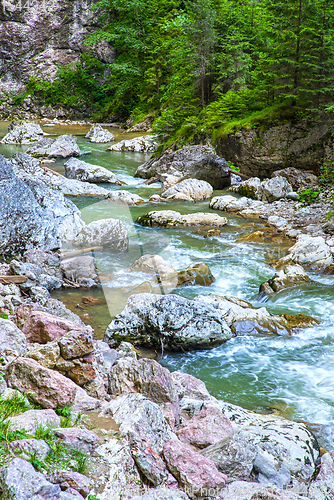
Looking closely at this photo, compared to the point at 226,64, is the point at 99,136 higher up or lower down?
lower down

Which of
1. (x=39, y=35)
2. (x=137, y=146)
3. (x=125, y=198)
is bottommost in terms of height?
(x=125, y=198)

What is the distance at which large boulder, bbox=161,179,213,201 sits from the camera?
551 inches

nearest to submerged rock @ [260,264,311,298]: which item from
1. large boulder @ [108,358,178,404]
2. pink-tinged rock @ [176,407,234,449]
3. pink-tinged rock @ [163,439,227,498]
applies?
large boulder @ [108,358,178,404]

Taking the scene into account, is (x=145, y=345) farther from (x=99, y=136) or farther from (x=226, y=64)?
(x=99, y=136)

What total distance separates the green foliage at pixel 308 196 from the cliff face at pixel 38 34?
3649 centimetres

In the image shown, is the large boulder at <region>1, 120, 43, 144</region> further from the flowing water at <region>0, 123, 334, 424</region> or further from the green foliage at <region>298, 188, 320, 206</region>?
the green foliage at <region>298, 188, 320, 206</region>

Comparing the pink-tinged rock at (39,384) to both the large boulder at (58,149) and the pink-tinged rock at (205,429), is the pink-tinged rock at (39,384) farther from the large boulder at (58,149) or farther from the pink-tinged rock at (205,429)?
the large boulder at (58,149)

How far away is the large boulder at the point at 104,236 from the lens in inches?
361

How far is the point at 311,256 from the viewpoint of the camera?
28.2 ft

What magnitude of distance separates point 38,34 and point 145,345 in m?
45.7

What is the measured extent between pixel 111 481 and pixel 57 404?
811 mm

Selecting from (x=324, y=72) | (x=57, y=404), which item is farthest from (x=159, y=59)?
(x=57, y=404)

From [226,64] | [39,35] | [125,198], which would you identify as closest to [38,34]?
[39,35]

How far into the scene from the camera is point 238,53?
684 inches
